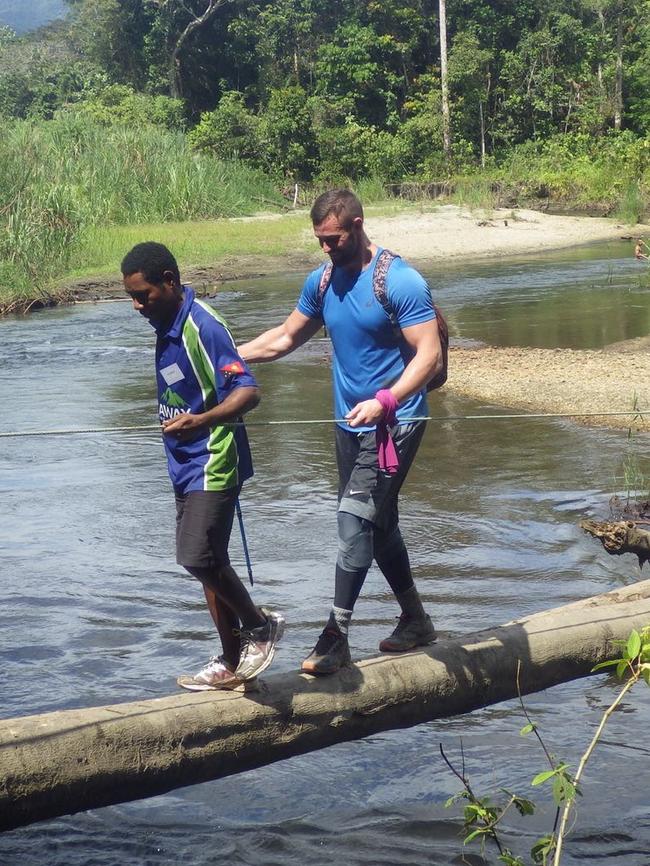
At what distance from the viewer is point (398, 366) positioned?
172 inches

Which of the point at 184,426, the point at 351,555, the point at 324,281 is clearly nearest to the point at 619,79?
the point at 324,281

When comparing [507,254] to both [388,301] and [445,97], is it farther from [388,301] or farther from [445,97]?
[388,301]

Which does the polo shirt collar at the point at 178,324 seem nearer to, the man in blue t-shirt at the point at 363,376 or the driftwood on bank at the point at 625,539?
the man in blue t-shirt at the point at 363,376

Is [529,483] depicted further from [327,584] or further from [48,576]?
[48,576]

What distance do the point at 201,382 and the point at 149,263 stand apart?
0.44 m

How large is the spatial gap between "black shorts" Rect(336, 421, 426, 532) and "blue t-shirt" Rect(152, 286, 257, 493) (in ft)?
1.48

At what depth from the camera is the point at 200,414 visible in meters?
4.10

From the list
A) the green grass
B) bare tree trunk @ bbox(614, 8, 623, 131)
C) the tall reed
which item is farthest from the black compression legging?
bare tree trunk @ bbox(614, 8, 623, 131)

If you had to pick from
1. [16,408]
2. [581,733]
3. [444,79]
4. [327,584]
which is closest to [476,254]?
[444,79]

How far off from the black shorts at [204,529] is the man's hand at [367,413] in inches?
19.1

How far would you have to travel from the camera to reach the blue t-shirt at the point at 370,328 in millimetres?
4242

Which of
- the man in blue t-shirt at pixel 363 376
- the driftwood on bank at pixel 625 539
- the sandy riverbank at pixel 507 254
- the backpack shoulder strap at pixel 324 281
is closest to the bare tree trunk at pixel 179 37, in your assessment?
the sandy riverbank at pixel 507 254

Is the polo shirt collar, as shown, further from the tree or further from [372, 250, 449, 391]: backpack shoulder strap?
the tree

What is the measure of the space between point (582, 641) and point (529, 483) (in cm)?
428
